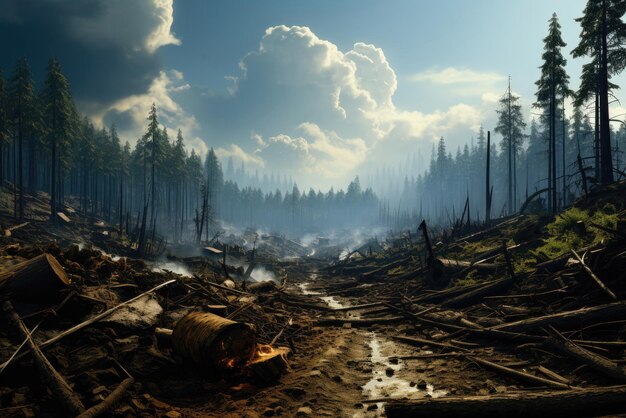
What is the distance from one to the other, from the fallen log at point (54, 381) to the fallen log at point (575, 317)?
27.7ft

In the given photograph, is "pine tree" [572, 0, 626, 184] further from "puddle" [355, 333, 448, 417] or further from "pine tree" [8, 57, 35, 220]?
"pine tree" [8, 57, 35, 220]

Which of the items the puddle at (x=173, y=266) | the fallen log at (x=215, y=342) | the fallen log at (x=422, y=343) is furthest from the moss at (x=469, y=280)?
the puddle at (x=173, y=266)

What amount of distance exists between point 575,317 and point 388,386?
4.26 metres

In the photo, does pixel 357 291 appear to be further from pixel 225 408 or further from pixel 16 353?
pixel 16 353

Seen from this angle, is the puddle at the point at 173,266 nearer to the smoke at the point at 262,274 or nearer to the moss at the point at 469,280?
the smoke at the point at 262,274


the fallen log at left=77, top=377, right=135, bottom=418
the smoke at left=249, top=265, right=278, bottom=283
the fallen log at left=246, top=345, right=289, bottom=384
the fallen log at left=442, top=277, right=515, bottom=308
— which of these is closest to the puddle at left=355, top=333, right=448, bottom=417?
the fallen log at left=246, top=345, right=289, bottom=384

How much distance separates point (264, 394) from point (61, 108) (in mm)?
49111

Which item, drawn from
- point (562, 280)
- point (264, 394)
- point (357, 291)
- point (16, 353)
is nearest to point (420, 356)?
point (264, 394)

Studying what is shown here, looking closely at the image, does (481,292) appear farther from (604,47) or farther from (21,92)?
(21,92)

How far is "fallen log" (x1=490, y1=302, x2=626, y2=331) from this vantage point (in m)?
6.66

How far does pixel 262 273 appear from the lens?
107ft

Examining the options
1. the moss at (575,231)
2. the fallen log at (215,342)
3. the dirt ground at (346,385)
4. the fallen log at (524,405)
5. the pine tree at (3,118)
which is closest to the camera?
the fallen log at (524,405)

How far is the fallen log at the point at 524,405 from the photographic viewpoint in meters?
4.00

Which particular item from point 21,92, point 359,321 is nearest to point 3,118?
point 21,92
